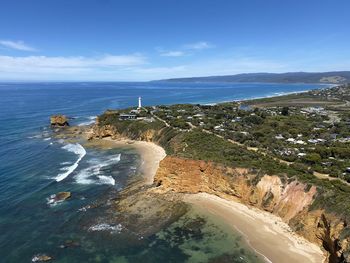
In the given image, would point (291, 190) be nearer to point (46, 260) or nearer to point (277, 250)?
point (277, 250)

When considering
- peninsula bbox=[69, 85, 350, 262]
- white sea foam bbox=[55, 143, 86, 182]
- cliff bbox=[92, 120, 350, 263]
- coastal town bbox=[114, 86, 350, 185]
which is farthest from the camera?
white sea foam bbox=[55, 143, 86, 182]

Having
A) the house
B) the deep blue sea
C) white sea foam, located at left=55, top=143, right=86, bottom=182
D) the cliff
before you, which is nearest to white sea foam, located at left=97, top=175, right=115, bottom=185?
the deep blue sea

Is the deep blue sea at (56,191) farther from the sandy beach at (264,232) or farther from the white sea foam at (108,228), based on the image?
the sandy beach at (264,232)

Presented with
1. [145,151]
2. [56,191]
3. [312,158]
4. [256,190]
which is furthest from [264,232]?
[145,151]

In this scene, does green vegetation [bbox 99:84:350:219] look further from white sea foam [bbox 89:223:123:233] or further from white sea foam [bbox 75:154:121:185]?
white sea foam [bbox 89:223:123:233]

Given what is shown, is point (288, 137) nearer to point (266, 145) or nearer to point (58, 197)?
point (266, 145)

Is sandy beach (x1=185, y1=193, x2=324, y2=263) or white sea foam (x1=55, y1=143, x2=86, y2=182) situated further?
white sea foam (x1=55, y1=143, x2=86, y2=182)
